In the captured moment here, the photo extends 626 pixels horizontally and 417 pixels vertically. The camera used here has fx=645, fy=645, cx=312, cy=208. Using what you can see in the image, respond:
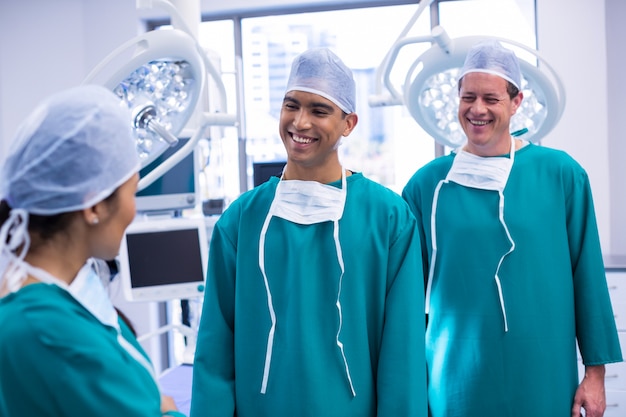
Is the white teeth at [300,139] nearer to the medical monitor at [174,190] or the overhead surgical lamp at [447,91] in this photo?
the overhead surgical lamp at [447,91]

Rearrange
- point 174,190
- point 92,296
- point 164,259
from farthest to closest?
point 174,190 → point 164,259 → point 92,296

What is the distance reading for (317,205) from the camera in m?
1.38

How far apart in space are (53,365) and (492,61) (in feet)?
4.03

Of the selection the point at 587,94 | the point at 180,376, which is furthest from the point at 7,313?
the point at 587,94

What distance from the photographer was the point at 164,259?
7.79 ft

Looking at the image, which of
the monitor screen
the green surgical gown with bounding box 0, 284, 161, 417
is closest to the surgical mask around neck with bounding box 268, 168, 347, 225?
the green surgical gown with bounding box 0, 284, 161, 417

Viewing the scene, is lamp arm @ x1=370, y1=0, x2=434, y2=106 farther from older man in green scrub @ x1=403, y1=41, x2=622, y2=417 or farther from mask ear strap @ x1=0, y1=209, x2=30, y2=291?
mask ear strap @ x1=0, y1=209, x2=30, y2=291

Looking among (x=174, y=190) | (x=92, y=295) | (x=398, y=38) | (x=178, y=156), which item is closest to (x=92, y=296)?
(x=92, y=295)

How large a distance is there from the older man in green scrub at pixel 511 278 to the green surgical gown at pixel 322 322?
28 centimetres

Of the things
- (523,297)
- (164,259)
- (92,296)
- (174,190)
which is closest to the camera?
(92,296)

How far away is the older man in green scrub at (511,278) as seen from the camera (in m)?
1.57

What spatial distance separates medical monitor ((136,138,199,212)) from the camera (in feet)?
8.47

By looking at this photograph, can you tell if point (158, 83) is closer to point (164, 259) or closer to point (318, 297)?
point (318, 297)

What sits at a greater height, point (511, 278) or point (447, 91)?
point (447, 91)
